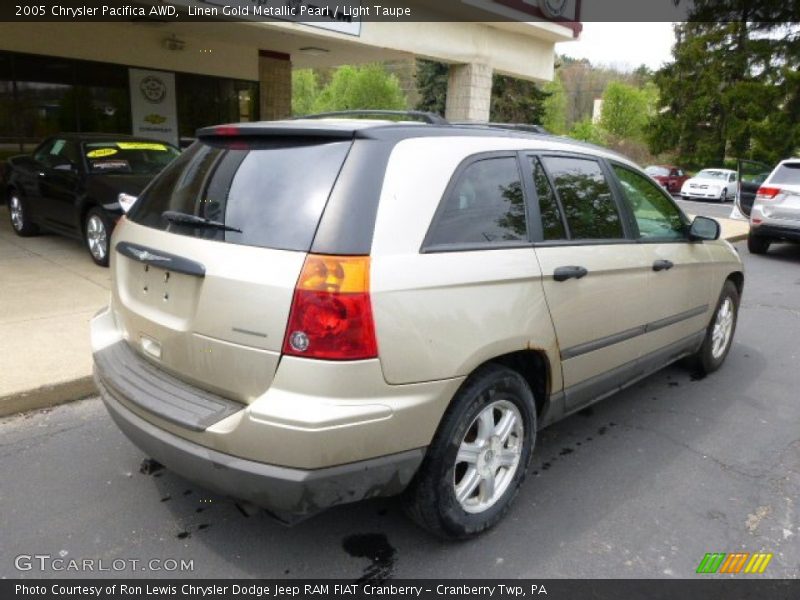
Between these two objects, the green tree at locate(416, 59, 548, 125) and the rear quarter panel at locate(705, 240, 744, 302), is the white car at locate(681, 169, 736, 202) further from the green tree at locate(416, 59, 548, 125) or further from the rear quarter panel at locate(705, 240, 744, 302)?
the rear quarter panel at locate(705, 240, 744, 302)

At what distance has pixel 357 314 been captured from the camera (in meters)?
2.13

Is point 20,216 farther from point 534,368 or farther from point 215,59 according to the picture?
point 534,368

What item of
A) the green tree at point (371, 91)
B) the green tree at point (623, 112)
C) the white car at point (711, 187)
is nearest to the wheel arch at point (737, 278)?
the white car at point (711, 187)

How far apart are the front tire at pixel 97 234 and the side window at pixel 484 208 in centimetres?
521

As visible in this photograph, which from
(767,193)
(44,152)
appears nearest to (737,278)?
(767,193)

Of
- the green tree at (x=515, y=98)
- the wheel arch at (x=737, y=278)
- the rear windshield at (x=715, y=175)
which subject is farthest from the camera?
the green tree at (x=515, y=98)

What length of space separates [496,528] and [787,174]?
10117 mm

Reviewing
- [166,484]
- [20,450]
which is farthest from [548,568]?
[20,450]

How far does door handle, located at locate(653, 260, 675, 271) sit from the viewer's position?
3631 mm

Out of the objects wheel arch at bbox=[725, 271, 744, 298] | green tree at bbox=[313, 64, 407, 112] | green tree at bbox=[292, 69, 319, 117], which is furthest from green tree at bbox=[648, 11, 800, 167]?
wheel arch at bbox=[725, 271, 744, 298]

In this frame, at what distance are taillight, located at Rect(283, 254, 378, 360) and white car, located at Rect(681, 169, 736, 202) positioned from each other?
26839mm

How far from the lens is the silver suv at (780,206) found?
10.1 meters

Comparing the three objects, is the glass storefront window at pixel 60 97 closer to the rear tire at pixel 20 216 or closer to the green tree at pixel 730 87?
the rear tire at pixel 20 216

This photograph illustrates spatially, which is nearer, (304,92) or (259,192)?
(259,192)
